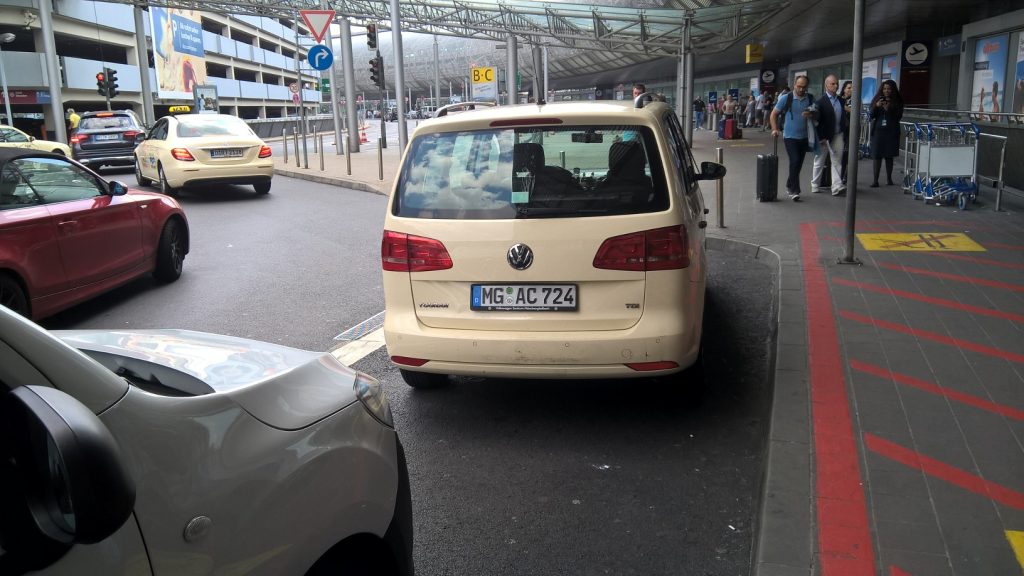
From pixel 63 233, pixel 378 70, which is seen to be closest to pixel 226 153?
pixel 63 233

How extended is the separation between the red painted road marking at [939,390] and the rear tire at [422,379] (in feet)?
8.46

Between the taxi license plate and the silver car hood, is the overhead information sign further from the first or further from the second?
the silver car hood

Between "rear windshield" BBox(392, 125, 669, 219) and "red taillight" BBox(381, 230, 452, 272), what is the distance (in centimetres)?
16

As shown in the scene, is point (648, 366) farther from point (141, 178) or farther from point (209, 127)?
point (141, 178)

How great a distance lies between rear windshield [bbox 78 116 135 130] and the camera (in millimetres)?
24391

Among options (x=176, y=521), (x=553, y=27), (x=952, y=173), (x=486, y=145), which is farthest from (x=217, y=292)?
(x=553, y=27)

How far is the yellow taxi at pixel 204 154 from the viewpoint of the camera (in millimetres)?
15914

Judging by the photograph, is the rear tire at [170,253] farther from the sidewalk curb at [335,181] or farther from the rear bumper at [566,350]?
the sidewalk curb at [335,181]

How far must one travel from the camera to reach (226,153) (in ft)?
53.1

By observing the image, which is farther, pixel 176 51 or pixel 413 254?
pixel 176 51

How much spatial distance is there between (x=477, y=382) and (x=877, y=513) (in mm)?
2756

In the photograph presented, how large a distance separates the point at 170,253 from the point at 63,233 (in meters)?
1.88

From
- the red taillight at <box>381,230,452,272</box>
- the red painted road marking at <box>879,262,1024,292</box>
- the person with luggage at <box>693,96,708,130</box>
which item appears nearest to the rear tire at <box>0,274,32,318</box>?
the red taillight at <box>381,230,452,272</box>

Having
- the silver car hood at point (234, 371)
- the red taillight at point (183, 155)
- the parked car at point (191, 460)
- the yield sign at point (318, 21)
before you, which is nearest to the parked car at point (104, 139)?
the yield sign at point (318, 21)
